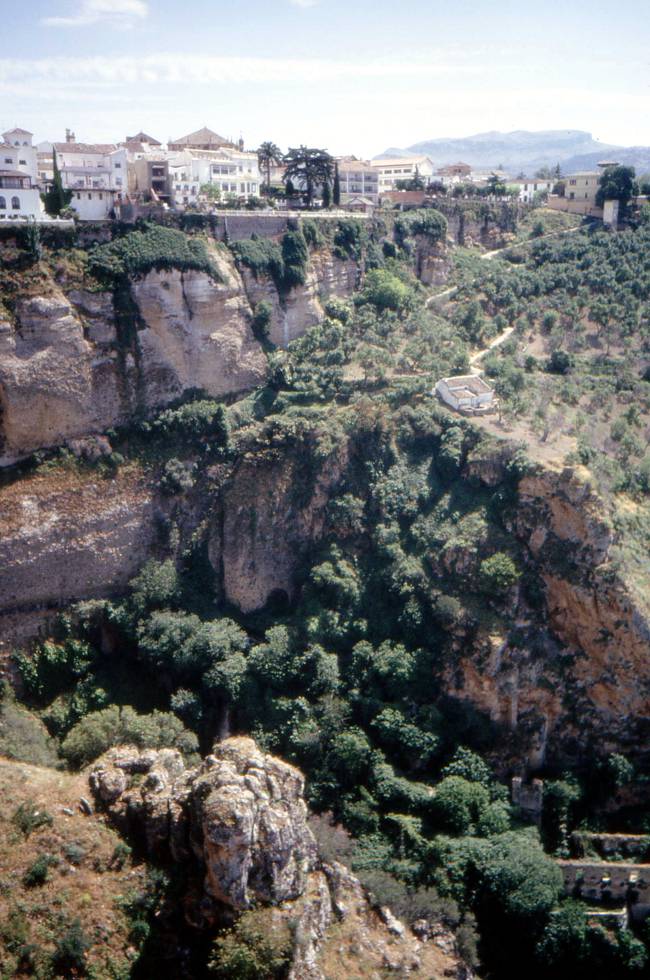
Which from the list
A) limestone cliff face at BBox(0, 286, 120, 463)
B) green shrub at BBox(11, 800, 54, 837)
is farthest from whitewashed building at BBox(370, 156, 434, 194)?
green shrub at BBox(11, 800, 54, 837)

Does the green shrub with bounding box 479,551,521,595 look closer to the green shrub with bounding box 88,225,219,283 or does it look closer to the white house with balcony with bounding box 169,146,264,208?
the green shrub with bounding box 88,225,219,283

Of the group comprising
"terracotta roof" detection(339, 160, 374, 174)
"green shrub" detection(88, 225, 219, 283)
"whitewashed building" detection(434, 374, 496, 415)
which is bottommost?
"whitewashed building" detection(434, 374, 496, 415)

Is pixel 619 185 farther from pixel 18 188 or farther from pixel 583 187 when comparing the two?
pixel 18 188

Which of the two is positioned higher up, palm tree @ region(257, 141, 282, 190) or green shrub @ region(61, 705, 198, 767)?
palm tree @ region(257, 141, 282, 190)

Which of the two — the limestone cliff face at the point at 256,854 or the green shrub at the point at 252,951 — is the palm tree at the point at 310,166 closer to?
the limestone cliff face at the point at 256,854

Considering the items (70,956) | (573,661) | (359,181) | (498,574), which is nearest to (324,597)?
(498,574)

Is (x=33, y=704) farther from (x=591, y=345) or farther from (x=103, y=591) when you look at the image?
(x=591, y=345)

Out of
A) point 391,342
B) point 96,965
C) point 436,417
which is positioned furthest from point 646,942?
point 391,342
